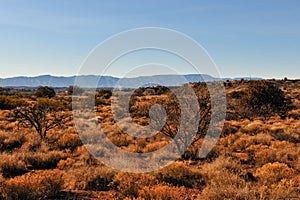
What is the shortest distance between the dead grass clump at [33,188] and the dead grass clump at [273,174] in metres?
5.57

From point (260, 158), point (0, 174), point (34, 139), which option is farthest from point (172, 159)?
point (34, 139)

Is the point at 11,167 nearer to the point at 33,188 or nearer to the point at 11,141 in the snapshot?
the point at 33,188

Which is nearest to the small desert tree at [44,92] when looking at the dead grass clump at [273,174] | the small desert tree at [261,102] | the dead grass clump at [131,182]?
the small desert tree at [261,102]

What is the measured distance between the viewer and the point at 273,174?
8070 millimetres

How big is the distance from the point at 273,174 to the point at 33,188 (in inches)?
260

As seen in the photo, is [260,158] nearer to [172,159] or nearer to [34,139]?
[172,159]

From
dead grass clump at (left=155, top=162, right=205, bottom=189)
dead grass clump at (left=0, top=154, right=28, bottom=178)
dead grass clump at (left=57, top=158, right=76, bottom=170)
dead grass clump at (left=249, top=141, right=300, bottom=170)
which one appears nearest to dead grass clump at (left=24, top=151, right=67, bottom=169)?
dead grass clump at (left=57, top=158, right=76, bottom=170)

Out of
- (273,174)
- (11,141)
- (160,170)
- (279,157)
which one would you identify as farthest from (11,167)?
(279,157)

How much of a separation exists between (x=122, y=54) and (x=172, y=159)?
15.0 ft

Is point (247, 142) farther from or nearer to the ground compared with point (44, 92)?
nearer to the ground

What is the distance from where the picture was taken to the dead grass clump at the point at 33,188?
6469mm

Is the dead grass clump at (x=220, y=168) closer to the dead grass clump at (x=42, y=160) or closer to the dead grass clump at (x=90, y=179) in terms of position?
the dead grass clump at (x=90, y=179)

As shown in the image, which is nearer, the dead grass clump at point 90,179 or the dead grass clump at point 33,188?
the dead grass clump at point 33,188

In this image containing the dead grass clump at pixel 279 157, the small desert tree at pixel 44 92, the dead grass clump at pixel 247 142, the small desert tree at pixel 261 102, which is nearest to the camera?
the dead grass clump at pixel 279 157
